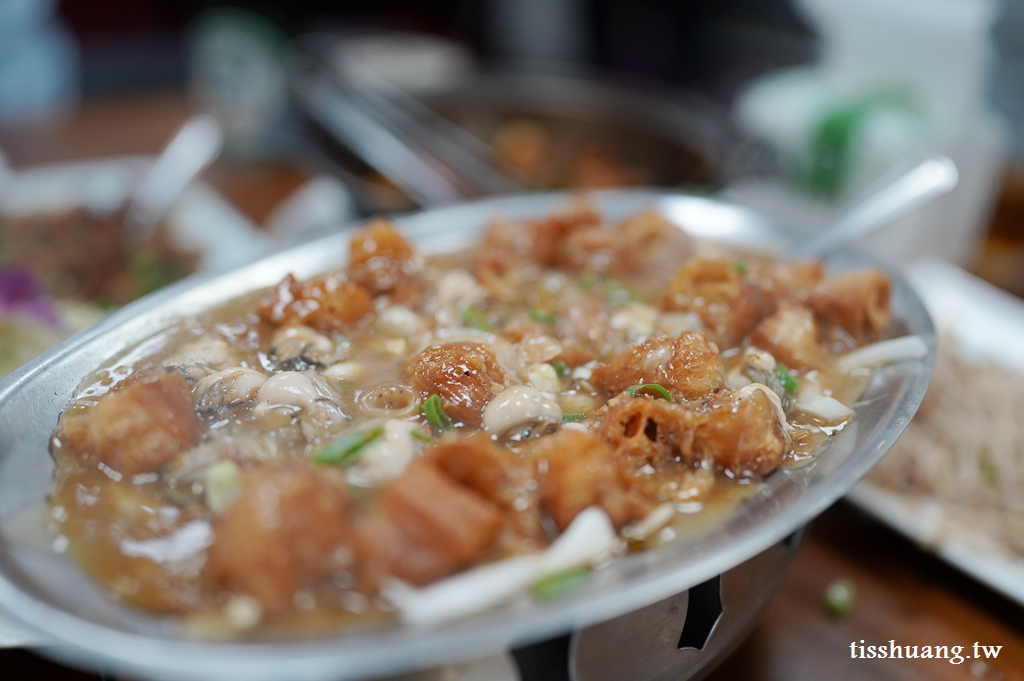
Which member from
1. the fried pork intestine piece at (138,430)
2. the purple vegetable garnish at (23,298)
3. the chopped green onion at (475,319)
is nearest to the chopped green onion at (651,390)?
the chopped green onion at (475,319)

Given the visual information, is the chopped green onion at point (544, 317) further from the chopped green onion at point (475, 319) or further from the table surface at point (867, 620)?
the table surface at point (867, 620)

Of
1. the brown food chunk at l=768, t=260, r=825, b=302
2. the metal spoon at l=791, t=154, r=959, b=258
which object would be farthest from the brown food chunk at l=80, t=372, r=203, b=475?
the metal spoon at l=791, t=154, r=959, b=258

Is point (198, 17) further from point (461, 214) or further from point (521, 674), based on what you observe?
point (521, 674)

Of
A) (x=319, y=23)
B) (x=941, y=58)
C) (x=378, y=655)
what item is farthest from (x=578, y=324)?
(x=319, y=23)

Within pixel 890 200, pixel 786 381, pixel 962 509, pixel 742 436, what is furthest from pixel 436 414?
pixel 890 200

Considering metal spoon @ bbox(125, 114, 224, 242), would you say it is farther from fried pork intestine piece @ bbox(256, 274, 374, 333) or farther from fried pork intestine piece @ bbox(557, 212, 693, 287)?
fried pork intestine piece @ bbox(557, 212, 693, 287)
